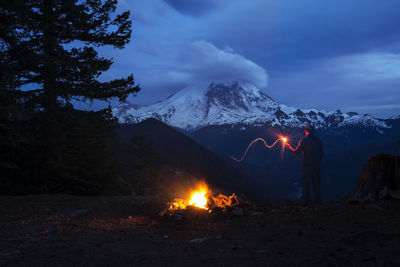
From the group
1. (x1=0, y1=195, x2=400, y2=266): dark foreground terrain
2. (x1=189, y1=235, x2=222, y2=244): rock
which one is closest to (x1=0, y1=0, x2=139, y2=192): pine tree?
(x1=0, y1=195, x2=400, y2=266): dark foreground terrain

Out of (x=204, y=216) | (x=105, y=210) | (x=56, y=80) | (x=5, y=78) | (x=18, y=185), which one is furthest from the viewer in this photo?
(x=56, y=80)

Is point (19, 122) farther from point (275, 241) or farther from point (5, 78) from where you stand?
point (275, 241)

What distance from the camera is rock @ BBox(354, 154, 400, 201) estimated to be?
26.5ft

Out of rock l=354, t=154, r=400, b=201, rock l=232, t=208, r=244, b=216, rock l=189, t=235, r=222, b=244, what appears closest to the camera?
rock l=189, t=235, r=222, b=244

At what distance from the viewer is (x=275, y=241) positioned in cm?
598

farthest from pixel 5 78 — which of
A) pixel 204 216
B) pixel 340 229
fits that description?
pixel 340 229

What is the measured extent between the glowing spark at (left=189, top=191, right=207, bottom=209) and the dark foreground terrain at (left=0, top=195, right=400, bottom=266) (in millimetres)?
995

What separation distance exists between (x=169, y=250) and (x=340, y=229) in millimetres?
3780

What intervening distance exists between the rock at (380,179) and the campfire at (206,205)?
359 cm

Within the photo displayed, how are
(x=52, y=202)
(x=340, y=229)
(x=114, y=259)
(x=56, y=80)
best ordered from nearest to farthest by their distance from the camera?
(x=114, y=259) → (x=340, y=229) → (x=52, y=202) → (x=56, y=80)

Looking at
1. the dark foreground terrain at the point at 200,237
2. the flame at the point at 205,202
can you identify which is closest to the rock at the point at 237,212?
the dark foreground terrain at the point at 200,237

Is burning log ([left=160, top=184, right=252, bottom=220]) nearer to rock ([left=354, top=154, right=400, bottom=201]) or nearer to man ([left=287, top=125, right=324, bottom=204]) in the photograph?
rock ([left=354, top=154, right=400, bottom=201])

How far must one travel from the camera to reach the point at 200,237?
684 centimetres

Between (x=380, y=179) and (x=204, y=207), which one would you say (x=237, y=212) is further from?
(x=380, y=179)
